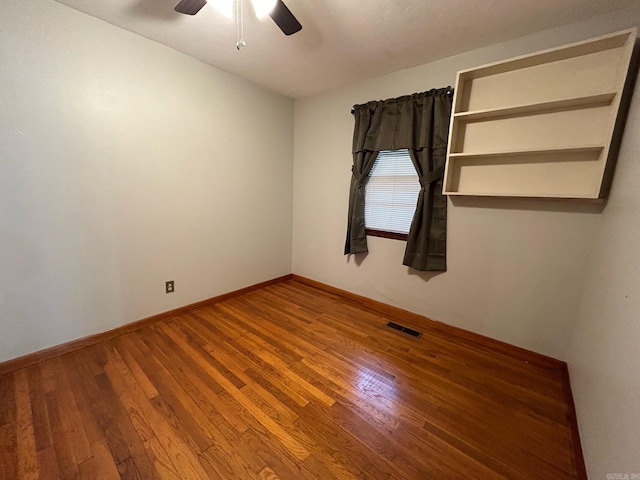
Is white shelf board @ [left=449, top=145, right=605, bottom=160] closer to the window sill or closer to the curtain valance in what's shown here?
the curtain valance

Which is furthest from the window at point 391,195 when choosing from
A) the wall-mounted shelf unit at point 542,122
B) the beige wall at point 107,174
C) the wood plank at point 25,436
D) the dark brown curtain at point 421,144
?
the wood plank at point 25,436

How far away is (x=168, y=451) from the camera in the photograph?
48.2 inches

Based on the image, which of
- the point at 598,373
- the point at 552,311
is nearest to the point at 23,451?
the point at 598,373

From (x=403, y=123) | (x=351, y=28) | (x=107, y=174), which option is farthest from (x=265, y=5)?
(x=107, y=174)

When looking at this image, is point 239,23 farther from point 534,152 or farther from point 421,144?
point 534,152

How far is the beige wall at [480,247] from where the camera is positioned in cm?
181

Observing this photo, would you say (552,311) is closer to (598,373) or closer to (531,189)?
(598,373)

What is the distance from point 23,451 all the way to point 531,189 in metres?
3.34

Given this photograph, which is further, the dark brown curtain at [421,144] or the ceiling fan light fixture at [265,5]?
the dark brown curtain at [421,144]

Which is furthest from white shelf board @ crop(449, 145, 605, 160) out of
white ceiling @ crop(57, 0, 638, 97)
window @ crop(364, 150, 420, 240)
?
white ceiling @ crop(57, 0, 638, 97)

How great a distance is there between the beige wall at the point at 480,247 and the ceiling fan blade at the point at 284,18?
136 centimetres

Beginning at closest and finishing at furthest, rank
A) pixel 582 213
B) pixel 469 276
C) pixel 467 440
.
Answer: pixel 467 440 → pixel 582 213 → pixel 469 276

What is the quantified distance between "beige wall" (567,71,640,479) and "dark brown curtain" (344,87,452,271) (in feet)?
3.26

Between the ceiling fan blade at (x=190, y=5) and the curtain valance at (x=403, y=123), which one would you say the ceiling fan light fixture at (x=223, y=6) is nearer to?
the ceiling fan blade at (x=190, y=5)
